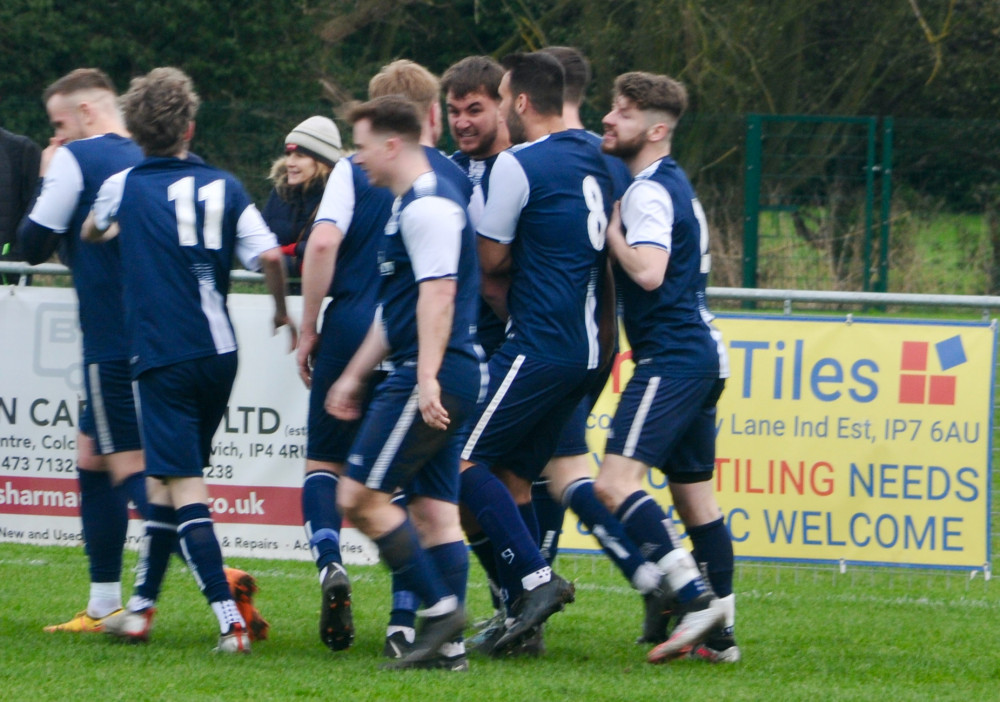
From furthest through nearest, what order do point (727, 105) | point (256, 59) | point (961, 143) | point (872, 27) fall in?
point (256, 59), point (872, 27), point (727, 105), point (961, 143)

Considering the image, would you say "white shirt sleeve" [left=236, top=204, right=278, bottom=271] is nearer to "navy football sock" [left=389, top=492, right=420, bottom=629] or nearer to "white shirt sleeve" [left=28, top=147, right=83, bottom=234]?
"white shirt sleeve" [left=28, top=147, right=83, bottom=234]

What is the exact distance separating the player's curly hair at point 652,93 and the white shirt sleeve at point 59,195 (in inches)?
78.1

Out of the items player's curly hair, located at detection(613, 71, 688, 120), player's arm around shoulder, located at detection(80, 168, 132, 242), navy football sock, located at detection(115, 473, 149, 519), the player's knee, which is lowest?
navy football sock, located at detection(115, 473, 149, 519)

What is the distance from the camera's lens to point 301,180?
252 inches

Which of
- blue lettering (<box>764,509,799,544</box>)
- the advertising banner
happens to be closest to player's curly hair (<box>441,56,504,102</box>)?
the advertising banner

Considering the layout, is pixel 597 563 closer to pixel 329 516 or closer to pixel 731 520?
pixel 731 520

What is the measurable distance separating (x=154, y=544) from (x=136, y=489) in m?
0.29

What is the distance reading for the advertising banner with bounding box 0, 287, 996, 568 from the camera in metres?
6.84

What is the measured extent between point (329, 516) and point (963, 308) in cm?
358

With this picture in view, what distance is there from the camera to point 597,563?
732 centimetres

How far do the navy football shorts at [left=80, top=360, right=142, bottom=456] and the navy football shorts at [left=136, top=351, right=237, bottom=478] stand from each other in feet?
1.08

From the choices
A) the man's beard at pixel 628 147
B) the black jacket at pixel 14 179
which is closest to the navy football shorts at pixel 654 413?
the man's beard at pixel 628 147

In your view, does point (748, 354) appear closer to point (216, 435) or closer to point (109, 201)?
point (216, 435)

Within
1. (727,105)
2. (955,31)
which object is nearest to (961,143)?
(727,105)
